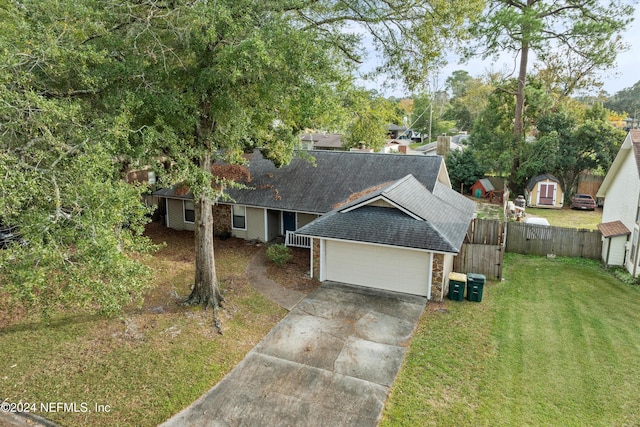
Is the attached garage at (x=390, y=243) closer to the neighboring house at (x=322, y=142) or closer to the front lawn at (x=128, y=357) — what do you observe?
the front lawn at (x=128, y=357)

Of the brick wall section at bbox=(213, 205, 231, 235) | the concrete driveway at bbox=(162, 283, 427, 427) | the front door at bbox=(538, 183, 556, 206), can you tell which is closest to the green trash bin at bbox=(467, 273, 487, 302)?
the concrete driveway at bbox=(162, 283, 427, 427)

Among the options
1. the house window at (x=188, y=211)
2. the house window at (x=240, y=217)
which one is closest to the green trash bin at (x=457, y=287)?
the house window at (x=240, y=217)

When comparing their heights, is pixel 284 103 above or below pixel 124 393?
above

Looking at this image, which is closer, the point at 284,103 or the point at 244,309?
the point at 284,103

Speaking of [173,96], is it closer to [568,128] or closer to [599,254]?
[599,254]

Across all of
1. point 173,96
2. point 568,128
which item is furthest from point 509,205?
point 173,96

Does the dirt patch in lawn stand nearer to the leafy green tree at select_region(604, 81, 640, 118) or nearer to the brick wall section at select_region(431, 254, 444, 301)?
the brick wall section at select_region(431, 254, 444, 301)
